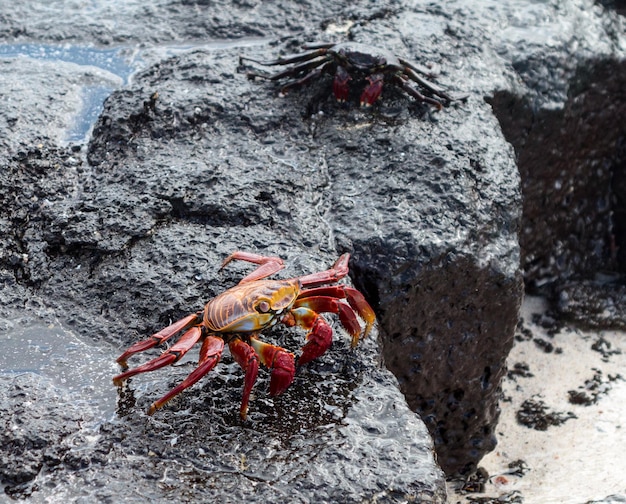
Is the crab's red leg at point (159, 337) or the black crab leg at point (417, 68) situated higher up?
the black crab leg at point (417, 68)

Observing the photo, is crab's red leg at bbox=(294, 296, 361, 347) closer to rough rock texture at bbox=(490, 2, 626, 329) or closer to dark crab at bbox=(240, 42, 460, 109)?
dark crab at bbox=(240, 42, 460, 109)

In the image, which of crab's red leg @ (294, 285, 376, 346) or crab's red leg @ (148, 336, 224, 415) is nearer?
crab's red leg @ (148, 336, 224, 415)

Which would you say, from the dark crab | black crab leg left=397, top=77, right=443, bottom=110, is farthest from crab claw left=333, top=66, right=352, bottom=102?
black crab leg left=397, top=77, right=443, bottom=110

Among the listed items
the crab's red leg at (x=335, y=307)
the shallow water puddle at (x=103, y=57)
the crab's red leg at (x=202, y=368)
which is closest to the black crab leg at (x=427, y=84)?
the shallow water puddle at (x=103, y=57)

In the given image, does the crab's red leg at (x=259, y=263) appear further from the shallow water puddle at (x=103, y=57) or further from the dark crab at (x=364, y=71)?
the shallow water puddle at (x=103, y=57)

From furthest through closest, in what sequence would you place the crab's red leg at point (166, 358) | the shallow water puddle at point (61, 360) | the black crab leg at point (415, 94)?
the black crab leg at point (415, 94)
the shallow water puddle at point (61, 360)
the crab's red leg at point (166, 358)

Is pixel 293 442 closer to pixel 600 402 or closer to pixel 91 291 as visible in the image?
pixel 91 291

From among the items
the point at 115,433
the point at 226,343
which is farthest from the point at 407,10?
→ the point at 115,433

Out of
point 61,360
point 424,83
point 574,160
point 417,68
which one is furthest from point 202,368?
point 574,160
